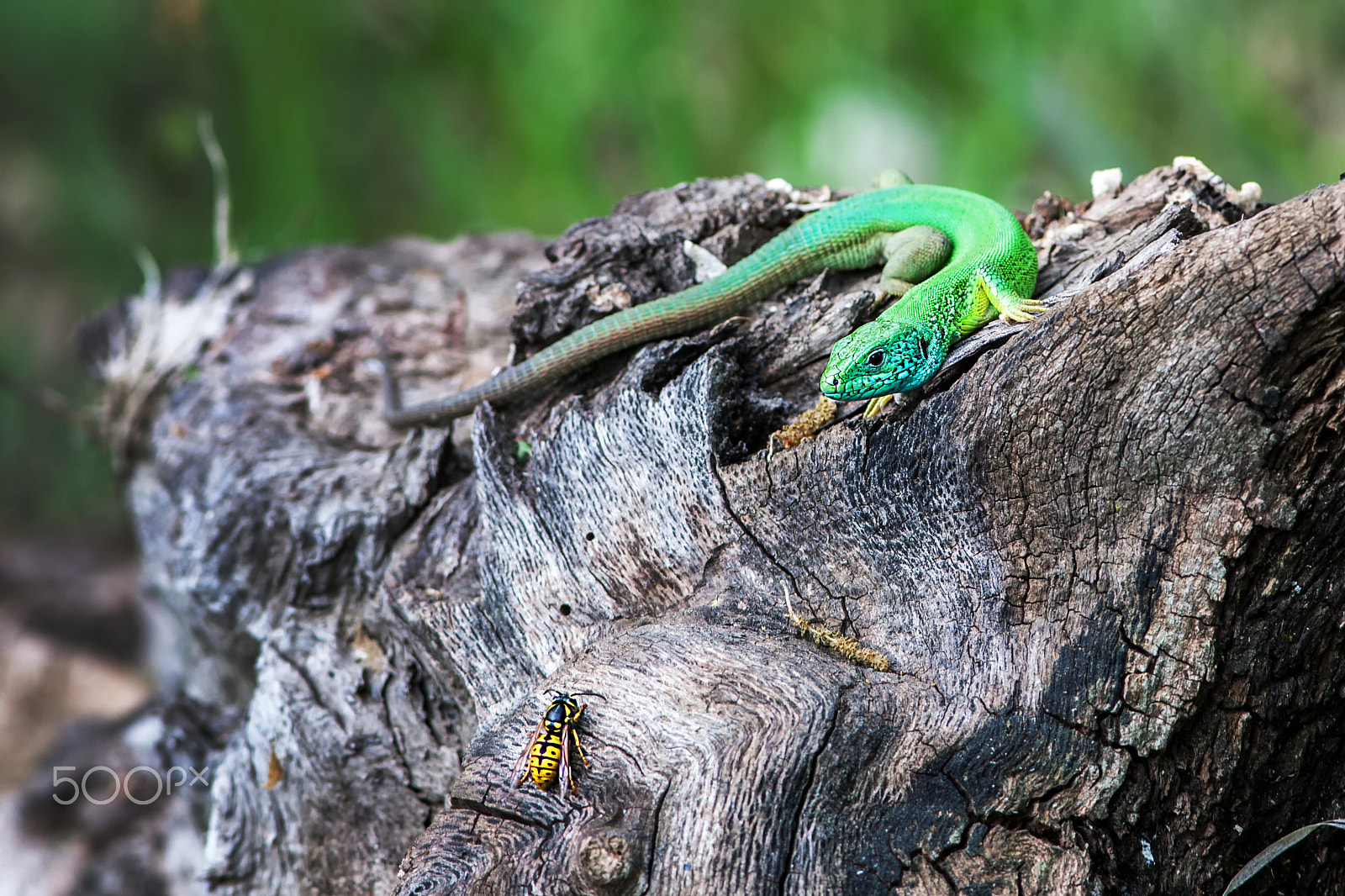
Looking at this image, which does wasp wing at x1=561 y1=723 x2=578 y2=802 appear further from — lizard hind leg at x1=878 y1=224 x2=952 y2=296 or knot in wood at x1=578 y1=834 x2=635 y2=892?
lizard hind leg at x1=878 y1=224 x2=952 y2=296

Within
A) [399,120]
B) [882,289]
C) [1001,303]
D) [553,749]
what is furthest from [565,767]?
[399,120]

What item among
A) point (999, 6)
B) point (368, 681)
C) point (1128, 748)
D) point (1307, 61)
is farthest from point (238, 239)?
point (1307, 61)

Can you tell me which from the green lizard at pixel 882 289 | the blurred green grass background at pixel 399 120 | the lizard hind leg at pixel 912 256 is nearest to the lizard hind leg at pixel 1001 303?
the green lizard at pixel 882 289

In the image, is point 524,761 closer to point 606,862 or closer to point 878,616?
point 606,862

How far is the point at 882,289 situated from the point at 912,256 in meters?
0.18

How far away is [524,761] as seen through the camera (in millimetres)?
2223

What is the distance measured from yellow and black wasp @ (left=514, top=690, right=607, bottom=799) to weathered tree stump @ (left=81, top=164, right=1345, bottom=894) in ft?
0.15

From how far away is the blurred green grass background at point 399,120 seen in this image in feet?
18.9

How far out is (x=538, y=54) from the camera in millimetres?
6523

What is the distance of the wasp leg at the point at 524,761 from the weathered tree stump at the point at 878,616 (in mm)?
57

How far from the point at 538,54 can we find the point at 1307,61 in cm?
497

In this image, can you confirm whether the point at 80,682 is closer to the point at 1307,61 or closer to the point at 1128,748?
the point at 1128,748

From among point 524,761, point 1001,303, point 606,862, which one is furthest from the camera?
point 1001,303

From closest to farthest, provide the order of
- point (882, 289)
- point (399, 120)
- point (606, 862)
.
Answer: point (606, 862), point (882, 289), point (399, 120)
